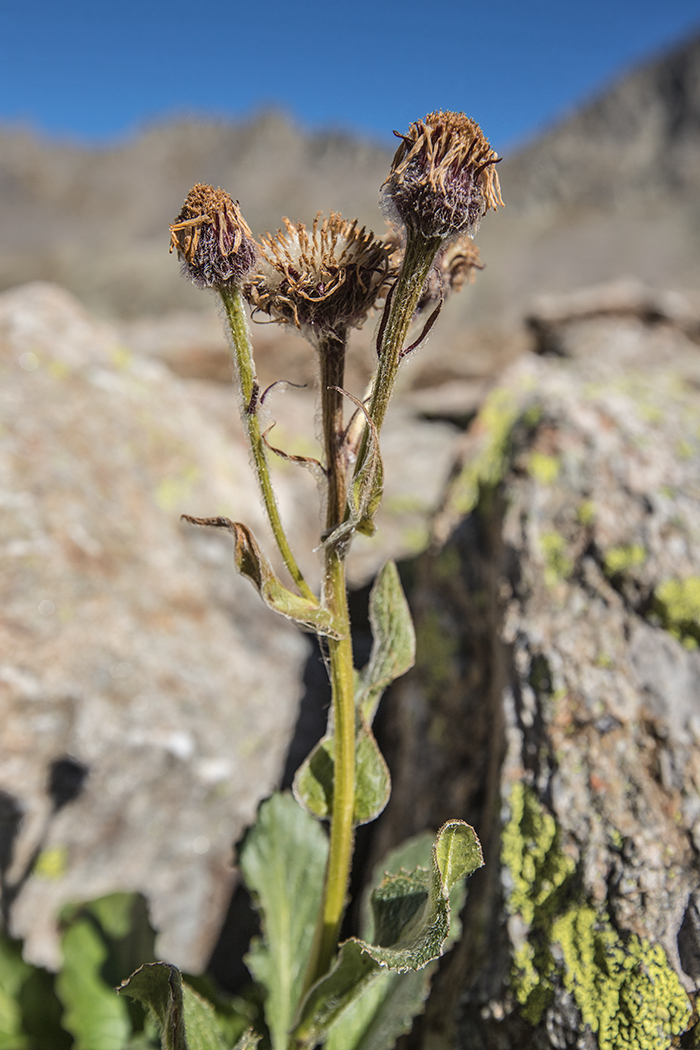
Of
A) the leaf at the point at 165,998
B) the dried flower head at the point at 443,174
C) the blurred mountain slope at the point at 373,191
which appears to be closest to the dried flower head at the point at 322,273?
the dried flower head at the point at 443,174

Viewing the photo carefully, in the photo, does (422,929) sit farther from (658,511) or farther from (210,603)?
(210,603)

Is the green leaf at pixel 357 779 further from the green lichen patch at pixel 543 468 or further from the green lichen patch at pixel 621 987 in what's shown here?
the green lichen patch at pixel 543 468

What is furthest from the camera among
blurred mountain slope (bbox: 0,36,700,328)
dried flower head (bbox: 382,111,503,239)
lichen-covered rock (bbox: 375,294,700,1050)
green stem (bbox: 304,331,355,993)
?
blurred mountain slope (bbox: 0,36,700,328)

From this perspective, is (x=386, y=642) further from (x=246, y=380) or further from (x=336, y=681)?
(x=246, y=380)

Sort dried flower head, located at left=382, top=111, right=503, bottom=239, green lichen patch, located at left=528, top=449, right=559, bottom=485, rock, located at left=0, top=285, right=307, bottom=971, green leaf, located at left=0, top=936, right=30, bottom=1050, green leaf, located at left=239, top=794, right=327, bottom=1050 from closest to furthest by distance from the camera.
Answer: dried flower head, located at left=382, top=111, right=503, bottom=239 < green leaf, located at left=239, top=794, right=327, bottom=1050 < green leaf, located at left=0, top=936, right=30, bottom=1050 < rock, located at left=0, top=285, right=307, bottom=971 < green lichen patch, located at left=528, top=449, right=559, bottom=485

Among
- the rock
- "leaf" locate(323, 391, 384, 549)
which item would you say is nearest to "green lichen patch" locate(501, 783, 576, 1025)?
"leaf" locate(323, 391, 384, 549)

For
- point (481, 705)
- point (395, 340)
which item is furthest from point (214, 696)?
point (395, 340)

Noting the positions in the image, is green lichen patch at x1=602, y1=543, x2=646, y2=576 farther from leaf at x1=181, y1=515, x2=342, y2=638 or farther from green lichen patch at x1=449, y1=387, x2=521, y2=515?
leaf at x1=181, y1=515, x2=342, y2=638
